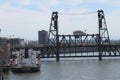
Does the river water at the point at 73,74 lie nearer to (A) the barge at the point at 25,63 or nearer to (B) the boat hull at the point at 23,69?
(B) the boat hull at the point at 23,69

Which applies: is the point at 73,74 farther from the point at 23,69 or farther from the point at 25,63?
the point at 25,63

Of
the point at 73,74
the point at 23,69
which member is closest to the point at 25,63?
the point at 23,69

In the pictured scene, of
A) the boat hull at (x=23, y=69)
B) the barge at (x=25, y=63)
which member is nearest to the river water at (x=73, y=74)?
the boat hull at (x=23, y=69)

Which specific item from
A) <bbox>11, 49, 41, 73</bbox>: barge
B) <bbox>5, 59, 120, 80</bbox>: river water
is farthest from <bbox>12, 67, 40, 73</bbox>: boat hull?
<bbox>5, 59, 120, 80</bbox>: river water

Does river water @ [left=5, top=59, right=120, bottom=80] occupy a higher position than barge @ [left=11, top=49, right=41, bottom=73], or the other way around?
barge @ [left=11, top=49, right=41, bottom=73]

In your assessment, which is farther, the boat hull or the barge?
the barge

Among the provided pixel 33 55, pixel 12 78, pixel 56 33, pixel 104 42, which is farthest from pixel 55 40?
pixel 12 78

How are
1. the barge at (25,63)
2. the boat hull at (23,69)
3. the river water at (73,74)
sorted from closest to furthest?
the river water at (73,74), the boat hull at (23,69), the barge at (25,63)

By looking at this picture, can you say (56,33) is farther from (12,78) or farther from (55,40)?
(12,78)

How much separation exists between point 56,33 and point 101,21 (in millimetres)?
14286

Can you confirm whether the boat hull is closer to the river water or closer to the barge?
the barge

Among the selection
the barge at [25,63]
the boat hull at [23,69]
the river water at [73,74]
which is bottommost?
the river water at [73,74]

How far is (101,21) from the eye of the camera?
145 m

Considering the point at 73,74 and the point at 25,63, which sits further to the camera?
the point at 25,63
